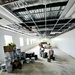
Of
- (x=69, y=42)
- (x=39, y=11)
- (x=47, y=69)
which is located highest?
(x=39, y=11)

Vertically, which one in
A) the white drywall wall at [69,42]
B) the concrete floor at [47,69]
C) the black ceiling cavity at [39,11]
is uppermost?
the black ceiling cavity at [39,11]

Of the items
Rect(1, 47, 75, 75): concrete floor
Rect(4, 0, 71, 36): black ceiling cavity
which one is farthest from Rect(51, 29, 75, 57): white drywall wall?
Rect(4, 0, 71, 36): black ceiling cavity

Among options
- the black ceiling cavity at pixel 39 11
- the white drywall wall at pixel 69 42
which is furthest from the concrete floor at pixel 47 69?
the black ceiling cavity at pixel 39 11

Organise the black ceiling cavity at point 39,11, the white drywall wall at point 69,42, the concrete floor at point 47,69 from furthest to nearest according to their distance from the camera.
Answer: the white drywall wall at point 69,42, the concrete floor at point 47,69, the black ceiling cavity at point 39,11

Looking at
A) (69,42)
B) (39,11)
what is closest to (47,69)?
(39,11)

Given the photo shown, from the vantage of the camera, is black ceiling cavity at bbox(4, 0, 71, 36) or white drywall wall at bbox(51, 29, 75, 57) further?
white drywall wall at bbox(51, 29, 75, 57)

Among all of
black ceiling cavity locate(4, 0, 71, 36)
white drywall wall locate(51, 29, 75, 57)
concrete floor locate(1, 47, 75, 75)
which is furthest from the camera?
white drywall wall locate(51, 29, 75, 57)

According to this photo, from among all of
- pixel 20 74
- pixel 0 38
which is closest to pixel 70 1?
pixel 20 74

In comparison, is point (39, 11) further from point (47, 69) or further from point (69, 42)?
point (69, 42)

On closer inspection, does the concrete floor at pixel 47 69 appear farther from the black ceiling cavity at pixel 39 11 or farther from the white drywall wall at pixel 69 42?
the black ceiling cavity at pixel 39 11

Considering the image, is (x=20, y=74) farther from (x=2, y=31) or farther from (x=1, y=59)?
(x=2, y=31)

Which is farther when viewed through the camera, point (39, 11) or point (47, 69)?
point (47, 69)

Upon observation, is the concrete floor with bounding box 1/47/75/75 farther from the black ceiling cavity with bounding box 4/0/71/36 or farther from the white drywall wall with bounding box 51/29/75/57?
the black ceiling cavity with bounding box 4/0/71/36

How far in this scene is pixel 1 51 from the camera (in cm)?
483
